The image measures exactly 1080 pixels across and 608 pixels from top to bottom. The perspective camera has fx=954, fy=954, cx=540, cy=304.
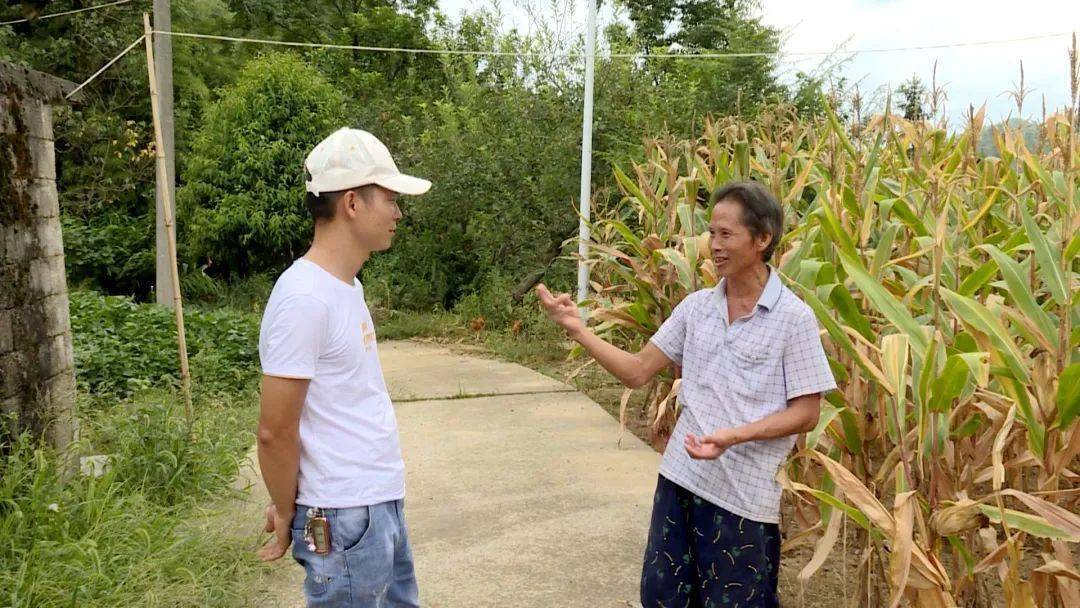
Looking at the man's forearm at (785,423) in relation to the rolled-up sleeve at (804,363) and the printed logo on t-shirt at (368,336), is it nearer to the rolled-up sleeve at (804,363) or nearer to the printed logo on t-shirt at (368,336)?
the rolled-up sleeve at (804,363)

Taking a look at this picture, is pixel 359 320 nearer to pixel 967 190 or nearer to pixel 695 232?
pixel 695 232

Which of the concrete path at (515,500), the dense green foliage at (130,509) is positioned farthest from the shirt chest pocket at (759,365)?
the dense green foliage at (130,509)

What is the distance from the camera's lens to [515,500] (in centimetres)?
451

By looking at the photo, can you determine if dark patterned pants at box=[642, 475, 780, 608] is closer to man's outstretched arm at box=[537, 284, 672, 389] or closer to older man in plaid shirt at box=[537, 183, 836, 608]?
older man in plaid shirt at box=[537, 183, 836, 608]

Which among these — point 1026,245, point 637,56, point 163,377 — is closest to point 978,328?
point 1026,245

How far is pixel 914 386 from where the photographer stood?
8.21ft

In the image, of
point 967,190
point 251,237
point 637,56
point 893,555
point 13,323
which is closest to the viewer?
point 893,555

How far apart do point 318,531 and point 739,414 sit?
112 centimetres

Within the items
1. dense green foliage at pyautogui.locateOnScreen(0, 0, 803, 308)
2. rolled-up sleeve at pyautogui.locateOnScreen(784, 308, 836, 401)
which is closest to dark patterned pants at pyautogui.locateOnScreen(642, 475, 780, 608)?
rolled-up sleeve at pyautogui.locateOnScreen(784, 308, 836, 401)

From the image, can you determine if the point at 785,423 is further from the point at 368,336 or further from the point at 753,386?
the point at 368,336

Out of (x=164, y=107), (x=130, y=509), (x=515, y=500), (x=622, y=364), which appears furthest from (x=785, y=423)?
(x=164, y=107)

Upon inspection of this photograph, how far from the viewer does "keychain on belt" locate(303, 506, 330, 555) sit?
2.11 m

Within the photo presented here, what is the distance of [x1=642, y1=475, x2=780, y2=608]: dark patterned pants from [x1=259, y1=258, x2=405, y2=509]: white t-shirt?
832 mm

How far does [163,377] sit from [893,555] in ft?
18.3
